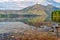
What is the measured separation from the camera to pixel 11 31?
1.59 meters

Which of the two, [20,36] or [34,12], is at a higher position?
[34,12]

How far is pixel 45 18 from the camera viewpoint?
1617 millimetres

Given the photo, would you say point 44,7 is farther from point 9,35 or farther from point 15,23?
point 9,35

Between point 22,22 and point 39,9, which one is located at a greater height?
point 39,9

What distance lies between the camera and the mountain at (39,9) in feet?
5.32

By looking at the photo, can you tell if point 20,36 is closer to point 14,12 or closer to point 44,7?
point 14,12

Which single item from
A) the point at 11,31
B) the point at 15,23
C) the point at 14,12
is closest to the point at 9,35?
the point at 11,31

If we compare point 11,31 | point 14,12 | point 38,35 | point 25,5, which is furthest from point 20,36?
point 25,5

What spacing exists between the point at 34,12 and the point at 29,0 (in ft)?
0.65

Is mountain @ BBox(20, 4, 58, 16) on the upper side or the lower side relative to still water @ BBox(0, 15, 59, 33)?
upper

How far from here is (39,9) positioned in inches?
64.6

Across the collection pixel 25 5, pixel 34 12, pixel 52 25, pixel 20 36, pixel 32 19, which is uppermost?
pixel 25 5

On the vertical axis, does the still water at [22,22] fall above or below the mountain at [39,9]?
below

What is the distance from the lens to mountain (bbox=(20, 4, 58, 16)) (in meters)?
1.62
